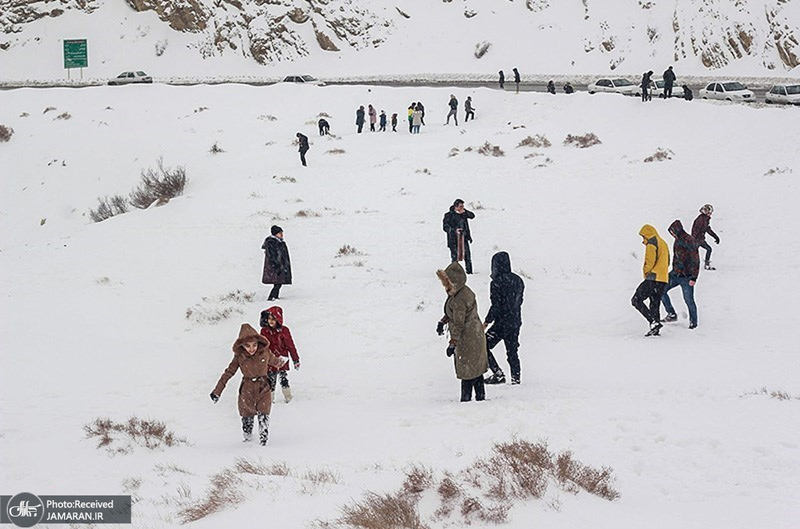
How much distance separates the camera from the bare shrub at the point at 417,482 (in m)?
5.84

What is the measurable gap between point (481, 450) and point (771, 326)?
7472 millimetres

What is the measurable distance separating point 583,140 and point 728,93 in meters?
10.1

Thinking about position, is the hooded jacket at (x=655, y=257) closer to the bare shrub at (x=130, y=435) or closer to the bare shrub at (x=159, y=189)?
the bare shrub at (x=130, y=435)

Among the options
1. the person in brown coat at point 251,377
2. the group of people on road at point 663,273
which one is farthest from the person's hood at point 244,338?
the group of people on road at point 663,273

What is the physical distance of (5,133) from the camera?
41625mm

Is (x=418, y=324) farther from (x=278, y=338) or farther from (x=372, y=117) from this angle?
(x=372, y=117)

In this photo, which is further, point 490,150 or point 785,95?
point 785,95

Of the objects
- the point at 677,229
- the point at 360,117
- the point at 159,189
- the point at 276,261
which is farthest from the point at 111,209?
the point at 677,229

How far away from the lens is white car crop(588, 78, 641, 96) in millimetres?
41875

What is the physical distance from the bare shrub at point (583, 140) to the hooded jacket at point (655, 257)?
2090 cm

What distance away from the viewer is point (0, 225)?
3284 centimetres

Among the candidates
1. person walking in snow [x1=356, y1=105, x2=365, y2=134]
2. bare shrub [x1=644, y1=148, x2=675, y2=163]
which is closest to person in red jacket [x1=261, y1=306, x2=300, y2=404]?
bare shrub [x1=644, y1=148, x2=675, y2=163]

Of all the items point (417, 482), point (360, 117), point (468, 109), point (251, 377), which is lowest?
point (417, 482)

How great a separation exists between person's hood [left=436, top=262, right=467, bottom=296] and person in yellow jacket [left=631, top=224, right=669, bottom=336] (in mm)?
→ 3931
